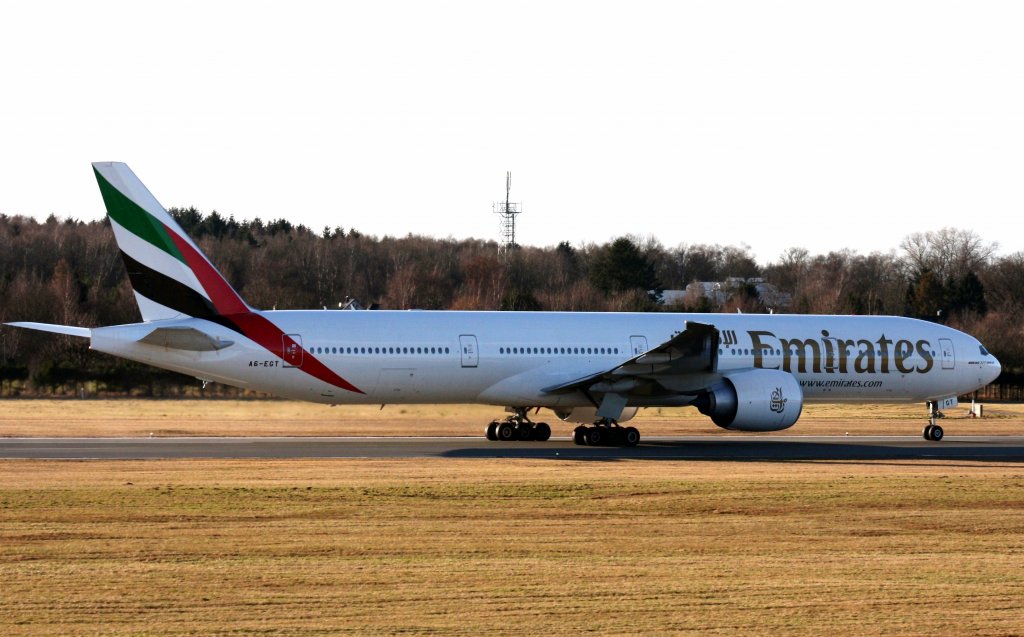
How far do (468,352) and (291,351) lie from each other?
417 cm

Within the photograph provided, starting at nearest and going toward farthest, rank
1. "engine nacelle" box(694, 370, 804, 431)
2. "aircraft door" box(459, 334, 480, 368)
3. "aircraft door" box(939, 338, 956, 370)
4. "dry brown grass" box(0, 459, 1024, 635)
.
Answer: "dry brown grass" box(0, 459, 1024, 635) < "engine nacelle" box(694, 370, 804, 431) < "aircraft door" box(459, 334, 480, 368) < "aircraft door" box(939, 338, 956, 370)

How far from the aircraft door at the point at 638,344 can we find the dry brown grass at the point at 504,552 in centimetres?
982

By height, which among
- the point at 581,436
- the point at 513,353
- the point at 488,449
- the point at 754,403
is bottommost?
the point at 488,449

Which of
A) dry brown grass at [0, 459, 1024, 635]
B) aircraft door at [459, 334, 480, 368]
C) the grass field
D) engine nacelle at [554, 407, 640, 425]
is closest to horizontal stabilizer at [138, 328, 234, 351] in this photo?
the grass field

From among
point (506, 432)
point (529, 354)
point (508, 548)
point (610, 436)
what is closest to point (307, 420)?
point (506, 432)

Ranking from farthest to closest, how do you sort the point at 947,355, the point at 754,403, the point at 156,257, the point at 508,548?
the point at 947,355 → the point at 754,403 → the point at 156,257 → the point at 508,548

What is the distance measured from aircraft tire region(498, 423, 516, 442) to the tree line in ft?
60.1

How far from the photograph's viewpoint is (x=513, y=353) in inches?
1206

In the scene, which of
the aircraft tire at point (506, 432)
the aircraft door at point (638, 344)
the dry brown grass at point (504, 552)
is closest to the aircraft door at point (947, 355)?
the aircraft door at point (638, 344)

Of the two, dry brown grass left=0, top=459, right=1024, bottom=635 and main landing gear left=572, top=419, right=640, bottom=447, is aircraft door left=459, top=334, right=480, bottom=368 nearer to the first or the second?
main landing gear left=572, top=419, right=640, bottom=447

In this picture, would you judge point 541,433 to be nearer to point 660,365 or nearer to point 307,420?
point 660,365

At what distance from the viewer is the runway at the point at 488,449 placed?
2605 cm

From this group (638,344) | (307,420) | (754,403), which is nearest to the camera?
(754,403)

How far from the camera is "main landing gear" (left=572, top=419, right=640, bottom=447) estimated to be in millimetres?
29594
